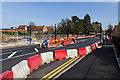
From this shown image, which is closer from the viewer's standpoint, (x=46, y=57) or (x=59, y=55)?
(x=46, y=57)

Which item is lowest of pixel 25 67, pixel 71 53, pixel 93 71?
pixel 93 71

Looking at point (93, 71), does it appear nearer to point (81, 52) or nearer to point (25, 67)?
point (25, 67)

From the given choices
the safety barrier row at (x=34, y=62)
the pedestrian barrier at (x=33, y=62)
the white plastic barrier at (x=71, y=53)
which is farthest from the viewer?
the white plastic barrier at (x=71, y=53)

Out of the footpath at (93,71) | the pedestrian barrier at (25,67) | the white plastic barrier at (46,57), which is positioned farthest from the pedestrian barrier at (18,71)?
the white plastic barrier at (46,57)

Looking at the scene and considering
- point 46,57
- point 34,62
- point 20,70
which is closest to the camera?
point 20,70

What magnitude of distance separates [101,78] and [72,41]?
30.8 meters

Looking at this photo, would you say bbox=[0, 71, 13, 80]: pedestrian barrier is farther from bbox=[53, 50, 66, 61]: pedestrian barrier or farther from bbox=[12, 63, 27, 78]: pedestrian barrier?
bbox=[53, 50, 66, 61]: pedestrian barrier

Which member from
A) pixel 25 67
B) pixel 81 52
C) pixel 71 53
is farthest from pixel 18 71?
pixel 81 52

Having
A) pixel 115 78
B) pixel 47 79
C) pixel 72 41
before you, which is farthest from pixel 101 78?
pixel 72 41

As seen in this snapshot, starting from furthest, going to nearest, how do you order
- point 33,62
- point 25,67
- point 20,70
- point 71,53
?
point 71,53, point 33,62, point 25,67, point 20,70

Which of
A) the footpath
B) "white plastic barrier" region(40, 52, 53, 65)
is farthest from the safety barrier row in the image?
the footpath

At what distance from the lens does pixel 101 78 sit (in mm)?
6336

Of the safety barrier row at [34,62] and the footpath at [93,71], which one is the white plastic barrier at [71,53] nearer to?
the safety barrier row at [34,62]

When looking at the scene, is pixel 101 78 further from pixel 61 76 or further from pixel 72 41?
pixel 72 41
